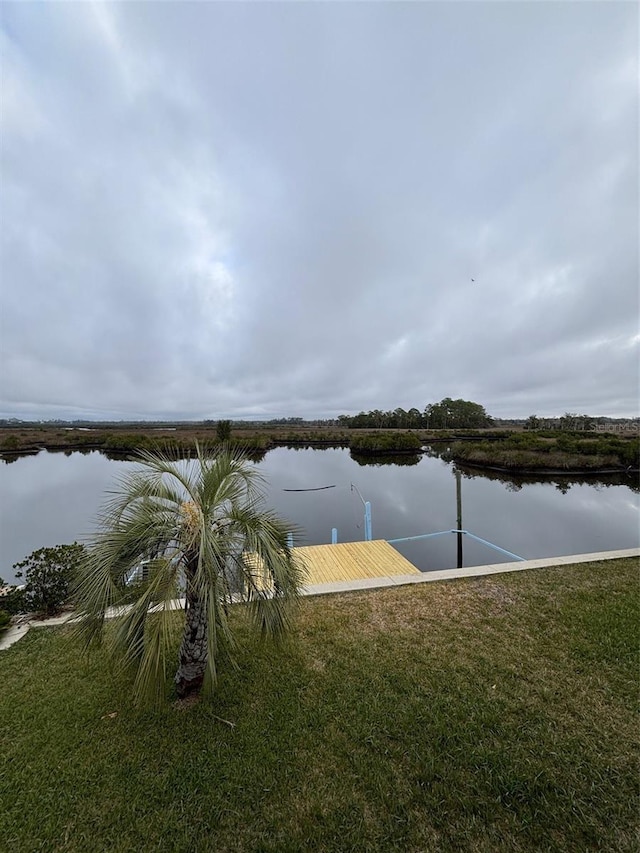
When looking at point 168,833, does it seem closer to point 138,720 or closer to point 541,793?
point 138,720

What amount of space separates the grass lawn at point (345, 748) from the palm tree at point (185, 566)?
44cm

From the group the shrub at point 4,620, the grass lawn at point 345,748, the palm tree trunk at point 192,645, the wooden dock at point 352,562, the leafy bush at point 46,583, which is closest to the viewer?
the grass lawn at point 345,748

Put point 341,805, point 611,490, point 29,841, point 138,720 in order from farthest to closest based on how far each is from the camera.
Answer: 1. point 611,490
2. point 138,720
3. point 341,805
4. point 29,841

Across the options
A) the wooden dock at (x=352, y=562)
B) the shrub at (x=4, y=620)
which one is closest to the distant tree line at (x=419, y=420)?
the wooden dock at (x=352, y=562)

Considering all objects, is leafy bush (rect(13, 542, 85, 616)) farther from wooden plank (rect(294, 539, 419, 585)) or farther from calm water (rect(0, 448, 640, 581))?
calm water (rect(0, 448, 640, 581))

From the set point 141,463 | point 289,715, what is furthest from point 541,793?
point 141,463

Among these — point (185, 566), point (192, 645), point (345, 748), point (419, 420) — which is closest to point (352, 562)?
point (345, 748)

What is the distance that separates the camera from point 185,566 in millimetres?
2334

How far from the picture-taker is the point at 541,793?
2023mm

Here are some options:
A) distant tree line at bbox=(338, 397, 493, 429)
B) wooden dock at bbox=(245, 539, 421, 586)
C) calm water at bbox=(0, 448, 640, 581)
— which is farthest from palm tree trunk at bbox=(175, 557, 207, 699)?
distant tree line at bbox=(338, 397, 493, 429)

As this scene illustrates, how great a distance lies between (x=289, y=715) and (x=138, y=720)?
116cm

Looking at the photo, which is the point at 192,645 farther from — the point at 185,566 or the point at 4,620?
the point at 4,620

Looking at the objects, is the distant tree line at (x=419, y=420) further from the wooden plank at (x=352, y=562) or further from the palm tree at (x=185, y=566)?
the palm tree at (x=185, y=566)

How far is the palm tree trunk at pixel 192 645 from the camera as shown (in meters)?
2.40
